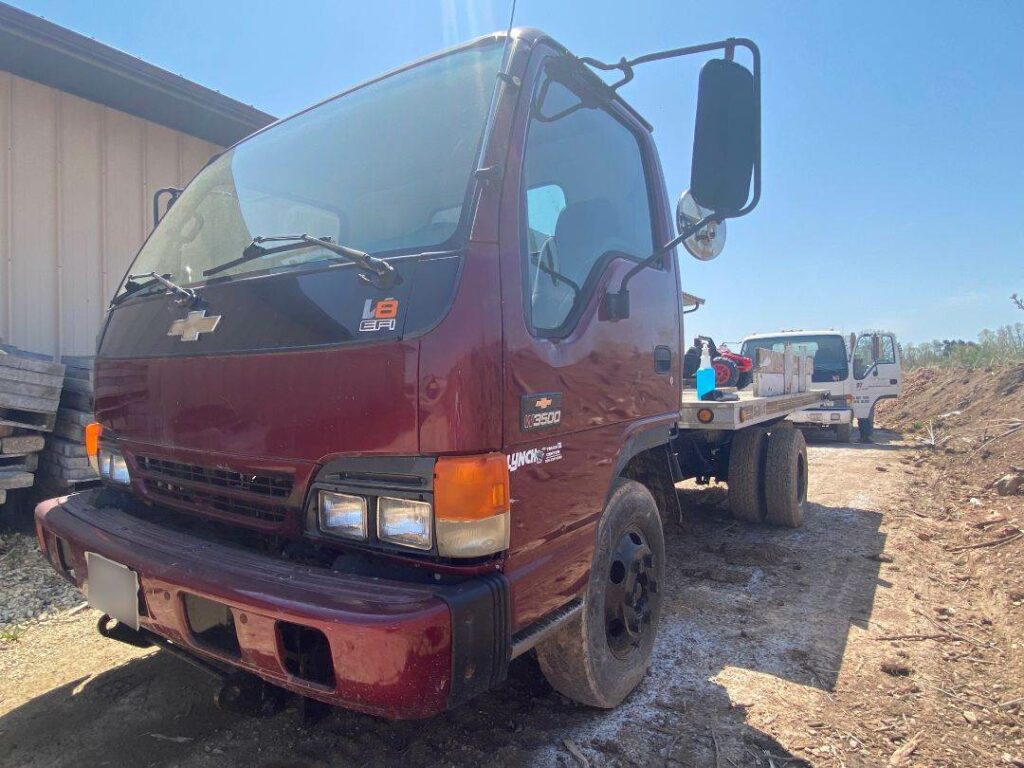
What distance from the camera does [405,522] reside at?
164 cm

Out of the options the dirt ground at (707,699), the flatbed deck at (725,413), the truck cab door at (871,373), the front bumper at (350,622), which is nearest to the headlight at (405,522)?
the front bumper at (350,622)

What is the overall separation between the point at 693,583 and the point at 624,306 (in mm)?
2459

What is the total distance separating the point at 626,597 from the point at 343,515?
136 centimetres

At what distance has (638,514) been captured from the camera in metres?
2.64

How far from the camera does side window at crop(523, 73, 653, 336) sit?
2.07 metres

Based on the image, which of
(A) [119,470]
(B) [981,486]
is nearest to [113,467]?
(A) [119,470]

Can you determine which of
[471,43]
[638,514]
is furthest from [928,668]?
[471,43]

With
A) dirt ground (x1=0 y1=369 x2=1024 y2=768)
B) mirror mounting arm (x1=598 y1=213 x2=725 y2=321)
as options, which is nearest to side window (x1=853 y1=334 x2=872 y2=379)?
dirt ground (x1=0 y1=369 x2=1024 y2=768)

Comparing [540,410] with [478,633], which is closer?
[478,633]

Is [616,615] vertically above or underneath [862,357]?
underneath

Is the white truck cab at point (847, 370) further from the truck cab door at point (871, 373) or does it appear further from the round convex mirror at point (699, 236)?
the round convex mirror at point (699, 236)

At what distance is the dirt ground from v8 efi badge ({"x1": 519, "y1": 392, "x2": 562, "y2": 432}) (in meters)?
1.23

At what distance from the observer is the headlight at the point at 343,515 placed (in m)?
1.70

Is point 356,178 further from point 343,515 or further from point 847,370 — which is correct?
point 847,370
